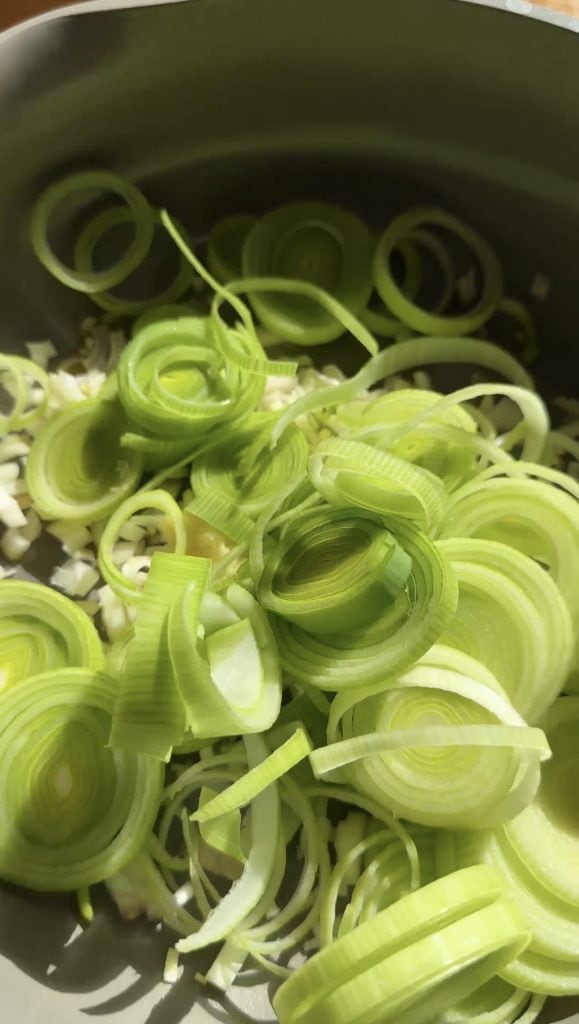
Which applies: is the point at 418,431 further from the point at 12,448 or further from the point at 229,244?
the point at 12,448

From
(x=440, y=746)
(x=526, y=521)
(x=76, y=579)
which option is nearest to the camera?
(x=440, y=746)

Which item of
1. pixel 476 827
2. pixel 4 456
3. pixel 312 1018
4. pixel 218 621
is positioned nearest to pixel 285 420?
pixel 218 621

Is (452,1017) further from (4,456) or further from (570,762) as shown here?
(4,456)

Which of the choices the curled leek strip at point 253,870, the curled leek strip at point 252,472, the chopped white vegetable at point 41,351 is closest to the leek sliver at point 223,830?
the curled leek strip at point 253,870

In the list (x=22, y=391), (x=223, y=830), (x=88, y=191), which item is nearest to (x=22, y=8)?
(x=88, y=191)

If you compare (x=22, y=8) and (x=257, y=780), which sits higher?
(x=22, y=8)

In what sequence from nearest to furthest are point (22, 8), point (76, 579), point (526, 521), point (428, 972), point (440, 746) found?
point (428, 972) → point (440, 746) → point (526, 521) → point (76, 579) → point (22, 8)

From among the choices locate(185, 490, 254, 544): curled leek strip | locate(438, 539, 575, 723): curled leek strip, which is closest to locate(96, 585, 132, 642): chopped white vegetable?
locate(185, 490, 254, 544): curled leek strip
